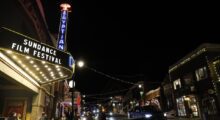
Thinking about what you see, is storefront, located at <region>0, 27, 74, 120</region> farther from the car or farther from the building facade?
the car

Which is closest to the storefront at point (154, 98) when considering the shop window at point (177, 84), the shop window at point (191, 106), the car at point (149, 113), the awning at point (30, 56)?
the shop window at point (177, 84)

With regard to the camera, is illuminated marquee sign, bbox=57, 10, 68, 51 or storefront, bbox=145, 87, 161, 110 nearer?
illuminated marquee sign, bbox=57, 10, 68, 51

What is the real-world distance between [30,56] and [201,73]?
76.0ft

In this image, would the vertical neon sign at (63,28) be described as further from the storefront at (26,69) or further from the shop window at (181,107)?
the shop window at (181,107)

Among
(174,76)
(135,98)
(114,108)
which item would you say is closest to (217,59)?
(174,76)

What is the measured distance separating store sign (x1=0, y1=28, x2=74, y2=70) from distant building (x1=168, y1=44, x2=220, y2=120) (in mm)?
15388

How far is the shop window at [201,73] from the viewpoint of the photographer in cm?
2798

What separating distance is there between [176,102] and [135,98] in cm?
3167

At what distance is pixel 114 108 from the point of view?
334 feet

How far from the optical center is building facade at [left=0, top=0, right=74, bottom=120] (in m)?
12.6

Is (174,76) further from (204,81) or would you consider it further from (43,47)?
(43,47)

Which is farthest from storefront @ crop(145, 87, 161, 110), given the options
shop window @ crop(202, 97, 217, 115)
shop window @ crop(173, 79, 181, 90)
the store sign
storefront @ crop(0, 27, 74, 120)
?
the store sign

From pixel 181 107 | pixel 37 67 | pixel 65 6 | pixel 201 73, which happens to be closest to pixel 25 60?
pixel 37 67

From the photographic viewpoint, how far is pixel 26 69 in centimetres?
1741
